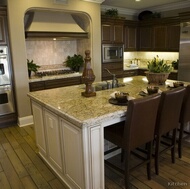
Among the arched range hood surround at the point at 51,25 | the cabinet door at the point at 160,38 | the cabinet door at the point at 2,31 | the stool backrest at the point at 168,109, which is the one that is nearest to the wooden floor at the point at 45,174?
the stool backrest at the point at 168,109

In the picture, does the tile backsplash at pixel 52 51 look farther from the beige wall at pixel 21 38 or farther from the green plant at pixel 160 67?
the green plant at pixel 160 67

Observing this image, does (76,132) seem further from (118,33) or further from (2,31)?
(118,33)

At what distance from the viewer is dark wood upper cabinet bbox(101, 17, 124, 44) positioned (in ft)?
17.0

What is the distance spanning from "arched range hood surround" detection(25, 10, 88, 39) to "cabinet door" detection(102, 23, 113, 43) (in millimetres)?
588

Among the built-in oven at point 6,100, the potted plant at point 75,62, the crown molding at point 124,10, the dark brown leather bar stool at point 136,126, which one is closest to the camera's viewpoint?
the dark brown leather bar stool at point 136,126

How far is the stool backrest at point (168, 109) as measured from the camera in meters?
2.18

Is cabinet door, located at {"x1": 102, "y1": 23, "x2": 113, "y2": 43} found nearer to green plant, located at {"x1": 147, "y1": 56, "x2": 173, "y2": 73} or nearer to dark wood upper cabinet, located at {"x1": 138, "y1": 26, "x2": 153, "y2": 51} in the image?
dark wood upper cabinet, located at {"x1": 138, "y1": 26, "x2": 153, "y2": 51}

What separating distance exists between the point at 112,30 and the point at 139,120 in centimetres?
397

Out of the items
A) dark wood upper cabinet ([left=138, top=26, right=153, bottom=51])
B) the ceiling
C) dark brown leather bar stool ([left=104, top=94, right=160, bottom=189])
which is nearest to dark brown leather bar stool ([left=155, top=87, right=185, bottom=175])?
dark brown leather bar stool ([left=104, top=94, right=160, bottom=189])

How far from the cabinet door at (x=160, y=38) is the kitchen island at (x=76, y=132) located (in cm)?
364

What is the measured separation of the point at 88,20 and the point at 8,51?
2052 millimetres

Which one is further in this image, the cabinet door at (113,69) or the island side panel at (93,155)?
the cabinet door at (113,69)

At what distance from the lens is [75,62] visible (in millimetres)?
5062

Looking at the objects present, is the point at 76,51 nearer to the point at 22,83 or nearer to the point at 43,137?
the point at 22,83
